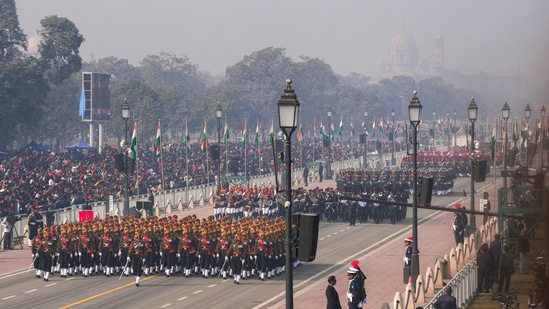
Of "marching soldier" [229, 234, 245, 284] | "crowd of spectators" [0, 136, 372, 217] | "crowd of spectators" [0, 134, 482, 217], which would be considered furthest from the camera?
"crowd of spectators" [0, 134, 482, 217]

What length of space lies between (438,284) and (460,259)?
3343 mm

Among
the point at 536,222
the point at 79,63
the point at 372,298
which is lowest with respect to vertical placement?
the point at 372,298

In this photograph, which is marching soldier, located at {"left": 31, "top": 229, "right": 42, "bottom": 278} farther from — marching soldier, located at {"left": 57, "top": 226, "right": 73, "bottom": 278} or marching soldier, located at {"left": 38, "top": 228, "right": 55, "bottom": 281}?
marching soldier, located at {"left": 57, "top": 226, "right": 73, "bottom": 278}

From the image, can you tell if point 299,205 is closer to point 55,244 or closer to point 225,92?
point 55,244

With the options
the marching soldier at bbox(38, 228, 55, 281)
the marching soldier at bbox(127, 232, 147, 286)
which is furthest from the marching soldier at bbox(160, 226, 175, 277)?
the marching soldier at bbox(38, 228, 55, 281)

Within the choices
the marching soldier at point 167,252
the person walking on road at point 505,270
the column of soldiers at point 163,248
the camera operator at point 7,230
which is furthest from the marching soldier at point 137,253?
the person walking on road at point 505,270

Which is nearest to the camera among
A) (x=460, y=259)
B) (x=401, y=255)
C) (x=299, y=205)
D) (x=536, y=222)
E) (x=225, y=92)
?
(x=536, y=222)

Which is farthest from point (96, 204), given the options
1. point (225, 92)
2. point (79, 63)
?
point (225, 92)

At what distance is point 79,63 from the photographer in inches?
3959

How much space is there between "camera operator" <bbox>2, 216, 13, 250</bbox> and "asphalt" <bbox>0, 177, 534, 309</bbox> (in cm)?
37

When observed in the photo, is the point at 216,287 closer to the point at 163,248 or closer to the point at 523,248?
the point at 163,248

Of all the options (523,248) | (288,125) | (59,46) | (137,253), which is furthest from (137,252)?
(59,46)

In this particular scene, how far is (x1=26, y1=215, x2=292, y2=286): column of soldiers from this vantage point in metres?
35.5

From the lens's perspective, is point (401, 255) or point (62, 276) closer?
point (62, 276)
